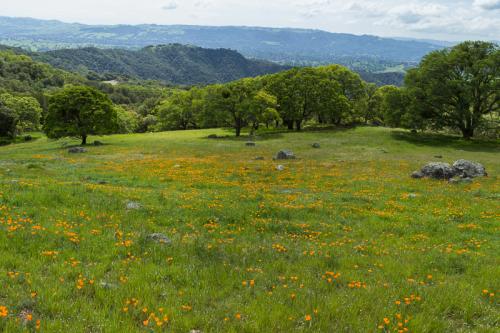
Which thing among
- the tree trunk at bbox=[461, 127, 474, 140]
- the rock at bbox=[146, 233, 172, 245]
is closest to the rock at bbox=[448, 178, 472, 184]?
the rock at bbox=[146, 233, 172, 245]

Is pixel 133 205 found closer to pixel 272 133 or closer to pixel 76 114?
pixel 76 114

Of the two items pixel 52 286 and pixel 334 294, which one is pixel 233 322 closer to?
pixel 334 294

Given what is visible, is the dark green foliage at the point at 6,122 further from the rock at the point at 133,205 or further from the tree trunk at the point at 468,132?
the tree trunk at the point at 468,132

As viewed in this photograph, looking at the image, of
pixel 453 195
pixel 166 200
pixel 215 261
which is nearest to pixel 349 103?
pixel 453 195

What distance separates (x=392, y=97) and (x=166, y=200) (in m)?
66.0

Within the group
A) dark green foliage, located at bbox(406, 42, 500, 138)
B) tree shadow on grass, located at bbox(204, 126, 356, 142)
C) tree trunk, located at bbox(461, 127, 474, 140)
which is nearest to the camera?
dark green foliage, located at bbox(406, 42, 500, 138)

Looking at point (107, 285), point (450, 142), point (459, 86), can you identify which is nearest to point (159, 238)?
point (107, 285)

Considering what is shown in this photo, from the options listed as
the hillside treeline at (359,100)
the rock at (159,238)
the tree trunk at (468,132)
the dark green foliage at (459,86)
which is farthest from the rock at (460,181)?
the tree trunk at (468,132)

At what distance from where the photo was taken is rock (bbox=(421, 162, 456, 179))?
3012cm

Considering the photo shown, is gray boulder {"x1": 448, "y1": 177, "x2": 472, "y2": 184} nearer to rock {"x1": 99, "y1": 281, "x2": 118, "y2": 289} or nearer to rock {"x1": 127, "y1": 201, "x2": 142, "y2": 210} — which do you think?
rock {"x1": 127, "y1": 201, "x2": 142, "y2": 210}

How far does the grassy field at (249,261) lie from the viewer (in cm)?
712

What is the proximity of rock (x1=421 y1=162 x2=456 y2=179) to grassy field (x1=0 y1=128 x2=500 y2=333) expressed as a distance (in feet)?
23.5

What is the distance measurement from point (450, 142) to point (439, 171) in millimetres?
38663

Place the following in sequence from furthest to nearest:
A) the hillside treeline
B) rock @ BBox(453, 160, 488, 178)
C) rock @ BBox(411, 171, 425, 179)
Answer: the hillside treeline → rock @ BBox(453, 160, 488, 178) → rock @ BBox(411, 171, 425, 179)
